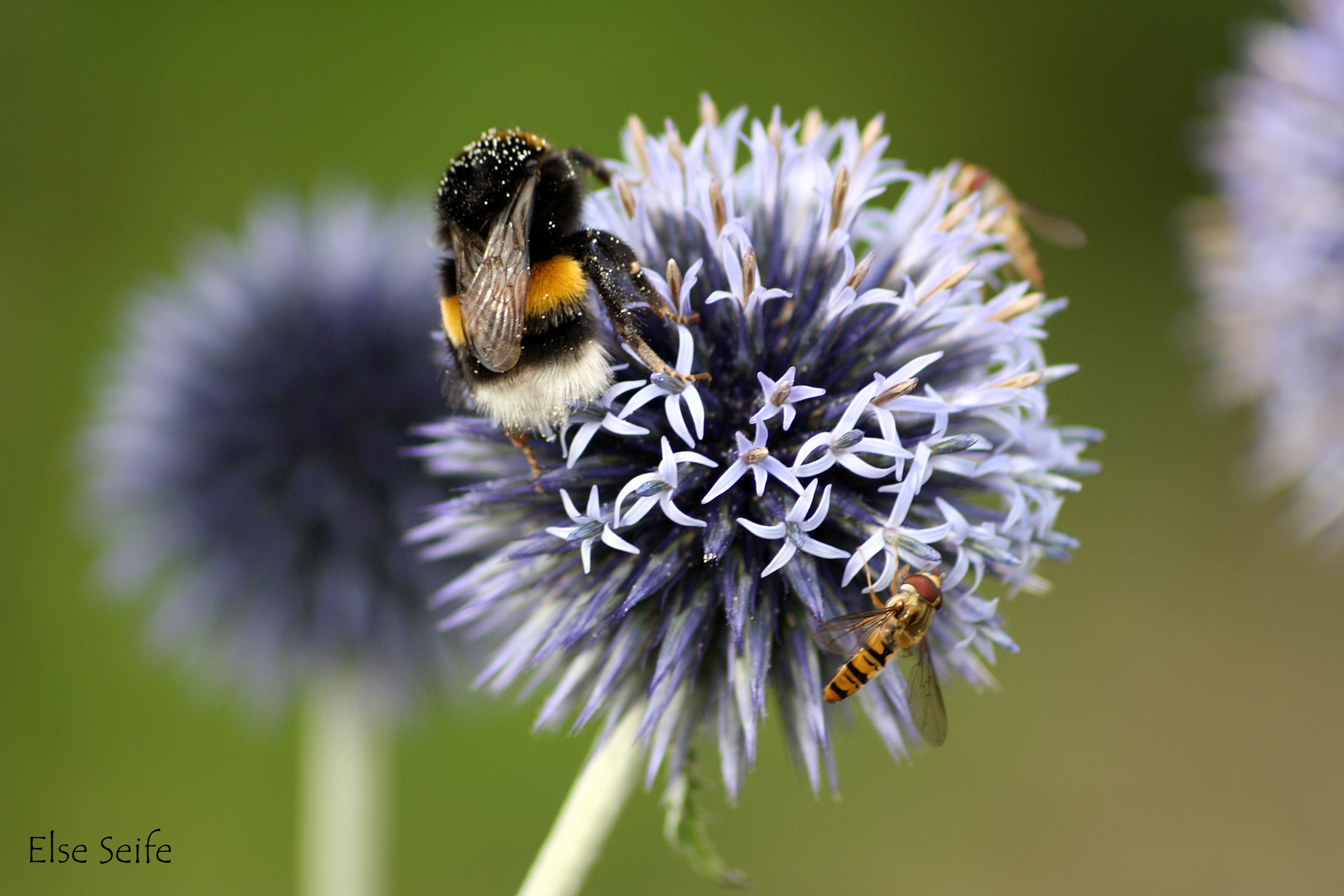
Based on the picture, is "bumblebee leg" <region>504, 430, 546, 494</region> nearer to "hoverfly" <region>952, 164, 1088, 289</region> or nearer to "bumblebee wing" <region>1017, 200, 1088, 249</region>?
"hoverfly" <region>952, 164, 1088, 289</region>

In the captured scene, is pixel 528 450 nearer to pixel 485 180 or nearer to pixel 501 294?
pixel 501 294

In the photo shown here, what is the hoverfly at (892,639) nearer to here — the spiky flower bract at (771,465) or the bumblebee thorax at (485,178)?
the spiky flower bract at (771,465)

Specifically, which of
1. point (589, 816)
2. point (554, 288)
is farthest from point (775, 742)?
point (554, 288)

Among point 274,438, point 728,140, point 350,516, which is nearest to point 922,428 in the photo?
point 728,140

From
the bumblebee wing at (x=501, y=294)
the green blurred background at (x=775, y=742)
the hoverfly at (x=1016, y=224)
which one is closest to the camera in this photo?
the bumblebee wing at (x=501, y=294)

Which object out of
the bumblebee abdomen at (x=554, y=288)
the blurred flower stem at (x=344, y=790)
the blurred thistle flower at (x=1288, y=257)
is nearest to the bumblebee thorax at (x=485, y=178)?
the bumblebee abdomen at (x=554, y=288)

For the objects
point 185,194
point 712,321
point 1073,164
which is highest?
point 185,194

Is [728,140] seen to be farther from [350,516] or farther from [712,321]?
[350,516]

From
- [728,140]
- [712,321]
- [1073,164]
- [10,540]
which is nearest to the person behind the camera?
[712,321]

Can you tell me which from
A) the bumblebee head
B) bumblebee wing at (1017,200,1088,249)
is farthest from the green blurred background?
the bumblebee head
